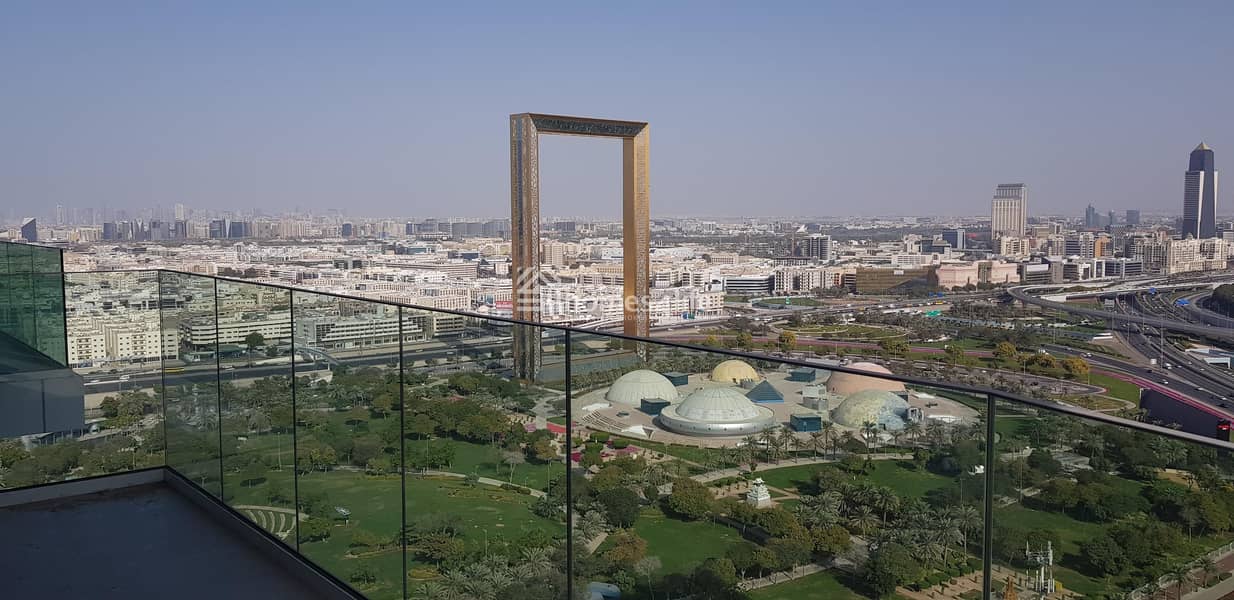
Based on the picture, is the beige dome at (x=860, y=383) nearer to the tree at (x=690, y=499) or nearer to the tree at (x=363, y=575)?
the tree at (x=690, y=499)

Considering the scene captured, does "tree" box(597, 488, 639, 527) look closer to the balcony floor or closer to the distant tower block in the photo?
the distant tower block

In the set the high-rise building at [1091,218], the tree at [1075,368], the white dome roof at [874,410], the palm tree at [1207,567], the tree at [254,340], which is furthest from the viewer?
the high-rise building at [1091,218]

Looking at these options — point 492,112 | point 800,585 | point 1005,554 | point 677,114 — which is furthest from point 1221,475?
point 677,114

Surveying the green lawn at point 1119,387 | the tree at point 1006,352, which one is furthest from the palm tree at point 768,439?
the tree at point 1006,352

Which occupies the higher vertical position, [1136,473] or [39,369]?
[1136,473]

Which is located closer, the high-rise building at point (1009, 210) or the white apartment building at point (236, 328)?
the white apartment building at point (236, 328)

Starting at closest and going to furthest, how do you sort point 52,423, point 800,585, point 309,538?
point 800,585
point 309,538
point 52,423

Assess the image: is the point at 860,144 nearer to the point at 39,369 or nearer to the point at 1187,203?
the point at 1187,203

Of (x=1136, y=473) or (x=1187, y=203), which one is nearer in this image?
(x=1136, y=473)
